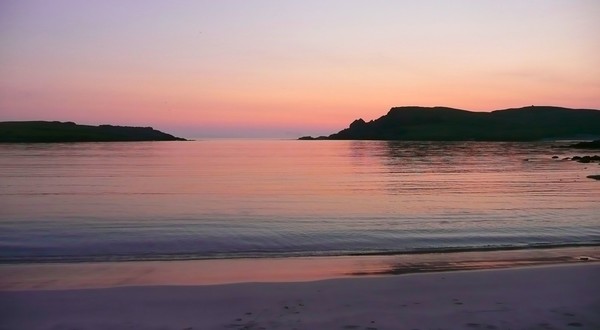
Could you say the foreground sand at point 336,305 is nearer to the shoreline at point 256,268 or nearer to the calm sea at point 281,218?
the shoreline at point 256,268

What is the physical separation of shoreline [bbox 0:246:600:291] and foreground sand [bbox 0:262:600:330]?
0.85 metres

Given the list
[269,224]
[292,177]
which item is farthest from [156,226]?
[292,177]

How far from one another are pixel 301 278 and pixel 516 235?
9227 mm

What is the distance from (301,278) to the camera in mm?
11828

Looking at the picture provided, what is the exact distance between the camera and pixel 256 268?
1302 centimetres

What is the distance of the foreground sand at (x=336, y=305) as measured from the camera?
8.36 m

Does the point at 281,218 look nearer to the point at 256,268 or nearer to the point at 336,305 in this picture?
the point at 256,268

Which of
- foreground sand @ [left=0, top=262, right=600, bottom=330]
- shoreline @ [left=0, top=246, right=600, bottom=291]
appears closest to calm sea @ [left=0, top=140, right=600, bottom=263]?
shoreline @ [left=0, top=246, right=600, bottom=291]

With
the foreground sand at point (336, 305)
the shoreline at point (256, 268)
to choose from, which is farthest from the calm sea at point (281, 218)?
the foreground sand at point (336, 305)

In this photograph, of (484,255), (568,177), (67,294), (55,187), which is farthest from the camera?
(568,177)

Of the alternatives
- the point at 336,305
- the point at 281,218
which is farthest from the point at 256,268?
the point at 281,218

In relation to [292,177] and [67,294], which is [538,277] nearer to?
[67,294]

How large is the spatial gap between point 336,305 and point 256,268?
4047mm

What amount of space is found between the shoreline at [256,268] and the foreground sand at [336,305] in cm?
85
